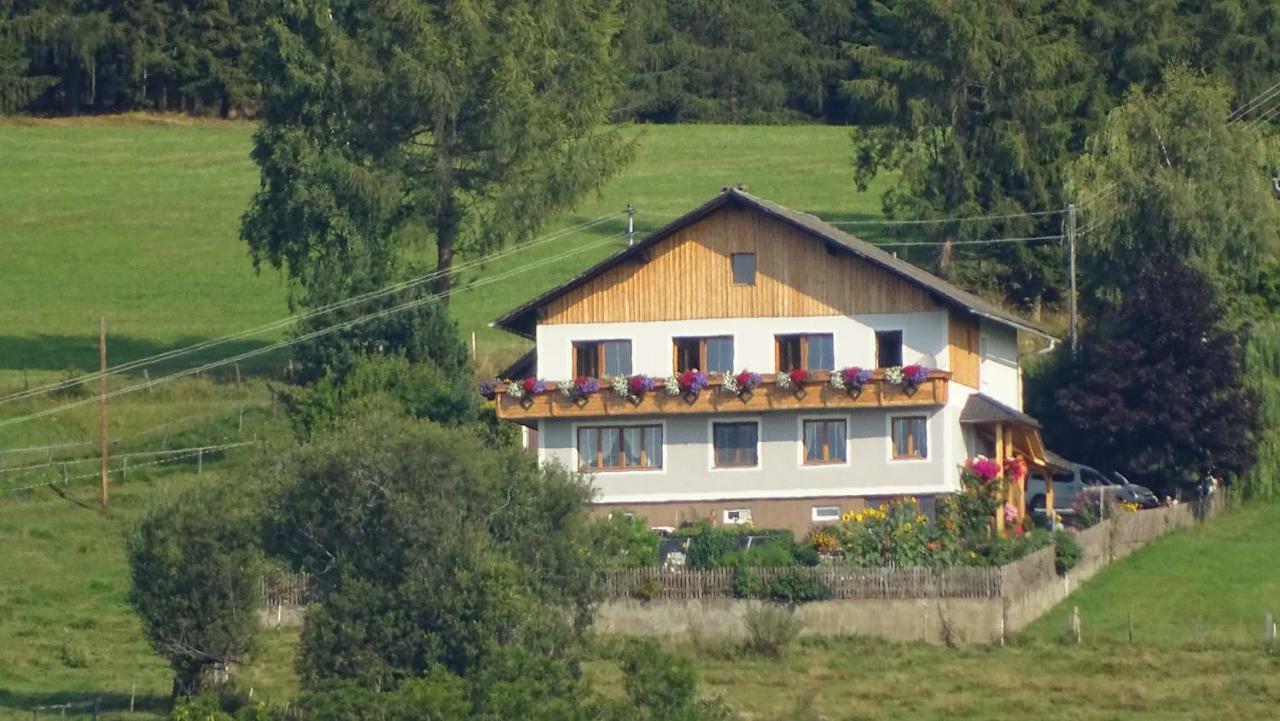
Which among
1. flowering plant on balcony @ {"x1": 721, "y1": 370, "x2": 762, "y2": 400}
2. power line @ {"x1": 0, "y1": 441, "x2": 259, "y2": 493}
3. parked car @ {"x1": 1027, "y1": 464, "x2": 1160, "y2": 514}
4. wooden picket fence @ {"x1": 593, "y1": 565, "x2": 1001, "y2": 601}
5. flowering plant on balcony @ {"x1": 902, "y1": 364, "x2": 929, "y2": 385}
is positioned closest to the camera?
wooden picket fence @ {"x1": 593, "y1": 565, "x2": 1001, "y2": 601}

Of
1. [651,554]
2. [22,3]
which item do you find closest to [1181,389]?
[651,554]

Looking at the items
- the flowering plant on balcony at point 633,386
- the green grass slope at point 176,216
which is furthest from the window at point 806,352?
the green grass slope at point 176,216

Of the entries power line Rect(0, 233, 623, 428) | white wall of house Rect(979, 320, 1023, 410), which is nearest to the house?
white wall of house Rect(979, 320, 1023, 410)

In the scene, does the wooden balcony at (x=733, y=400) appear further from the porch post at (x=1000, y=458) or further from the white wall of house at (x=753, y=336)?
the porch post at (x=1000, y=458)

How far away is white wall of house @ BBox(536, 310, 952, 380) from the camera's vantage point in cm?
6009

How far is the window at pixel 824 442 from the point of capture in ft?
195

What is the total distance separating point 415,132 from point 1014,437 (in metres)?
20.6

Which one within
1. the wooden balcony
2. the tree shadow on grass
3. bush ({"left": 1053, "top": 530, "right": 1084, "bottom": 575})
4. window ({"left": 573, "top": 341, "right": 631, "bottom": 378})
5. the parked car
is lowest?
bush ({"left": 1053, "top": 530, "right": 1084, "bottom": 575})

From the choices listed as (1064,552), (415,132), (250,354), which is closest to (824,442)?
(1064,552)

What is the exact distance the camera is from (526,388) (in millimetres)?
59438

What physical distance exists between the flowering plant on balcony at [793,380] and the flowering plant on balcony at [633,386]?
9.89 ft

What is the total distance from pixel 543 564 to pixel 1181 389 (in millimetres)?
25198

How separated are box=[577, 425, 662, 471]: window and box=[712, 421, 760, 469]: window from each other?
137cm

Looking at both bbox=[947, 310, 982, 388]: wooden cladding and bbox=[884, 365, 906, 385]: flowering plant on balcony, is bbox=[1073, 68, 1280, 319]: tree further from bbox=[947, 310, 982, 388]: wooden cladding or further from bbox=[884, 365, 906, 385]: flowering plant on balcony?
bbox=[884, 365, 906, 385]: flowering plant on balcony
